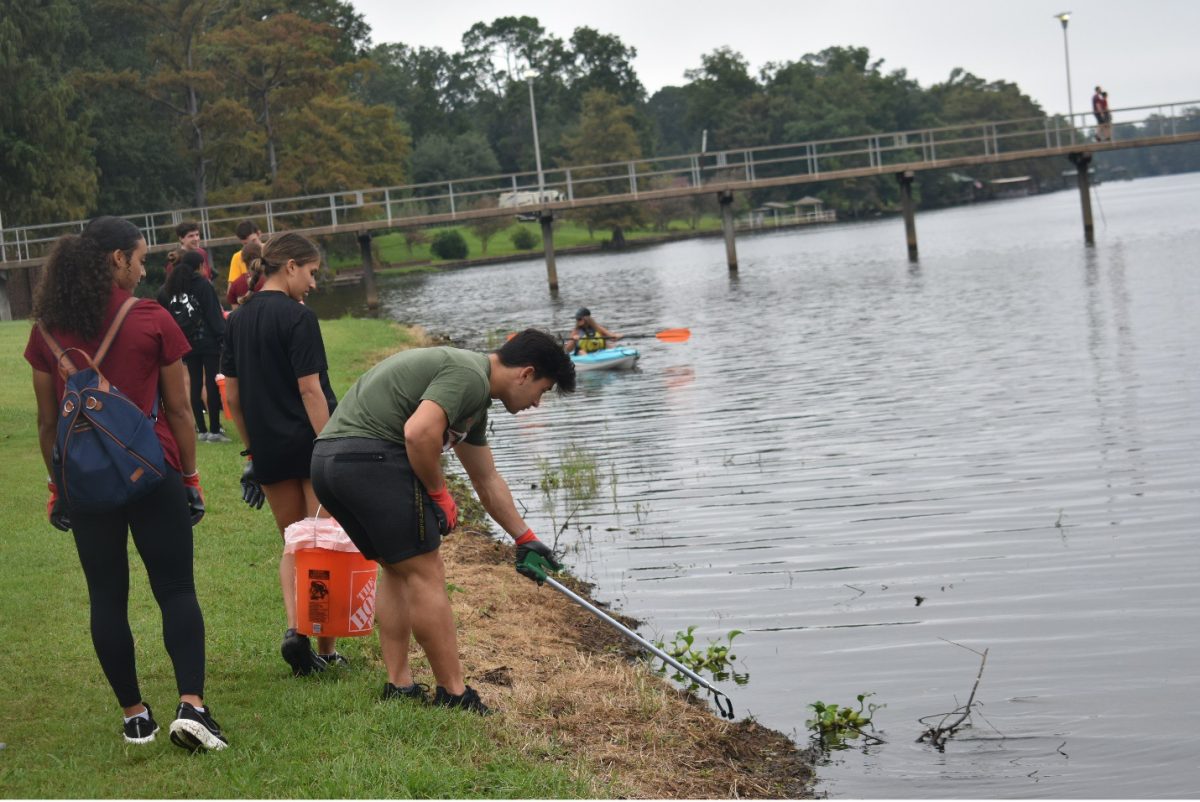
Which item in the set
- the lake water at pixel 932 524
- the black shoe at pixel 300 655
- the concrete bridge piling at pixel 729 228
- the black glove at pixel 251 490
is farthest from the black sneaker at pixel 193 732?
the concrete bridge piling at pixel 729 228

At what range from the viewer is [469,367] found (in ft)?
19.1

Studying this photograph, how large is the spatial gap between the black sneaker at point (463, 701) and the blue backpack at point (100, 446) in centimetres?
157

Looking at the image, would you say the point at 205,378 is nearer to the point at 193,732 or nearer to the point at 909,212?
the point at 193,732

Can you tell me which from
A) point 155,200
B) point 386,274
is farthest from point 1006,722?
point 386,274

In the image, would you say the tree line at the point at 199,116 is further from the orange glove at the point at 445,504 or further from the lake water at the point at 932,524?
the orange glove at the point at 445,504

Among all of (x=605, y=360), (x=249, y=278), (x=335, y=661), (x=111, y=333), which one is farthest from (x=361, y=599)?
(x=605, y=360)

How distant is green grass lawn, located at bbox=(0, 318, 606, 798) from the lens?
17.6 ft

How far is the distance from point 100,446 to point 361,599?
1.66 meters

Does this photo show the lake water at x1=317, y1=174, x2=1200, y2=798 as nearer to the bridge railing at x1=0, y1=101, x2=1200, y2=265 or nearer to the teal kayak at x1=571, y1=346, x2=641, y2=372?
the teal kayak at x1=571, y1=346, x2=641, y2=372

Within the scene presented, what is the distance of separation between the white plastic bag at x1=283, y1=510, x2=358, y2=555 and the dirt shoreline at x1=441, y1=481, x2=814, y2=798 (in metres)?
1.05

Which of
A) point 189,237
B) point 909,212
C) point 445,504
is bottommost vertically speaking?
point 445,504

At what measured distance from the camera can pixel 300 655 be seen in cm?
673

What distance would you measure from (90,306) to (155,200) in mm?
61375

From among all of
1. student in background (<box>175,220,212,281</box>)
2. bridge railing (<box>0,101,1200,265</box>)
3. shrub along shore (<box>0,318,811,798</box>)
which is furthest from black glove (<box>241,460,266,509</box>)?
bridge railing (<box>0,101,1200,265</box>)
